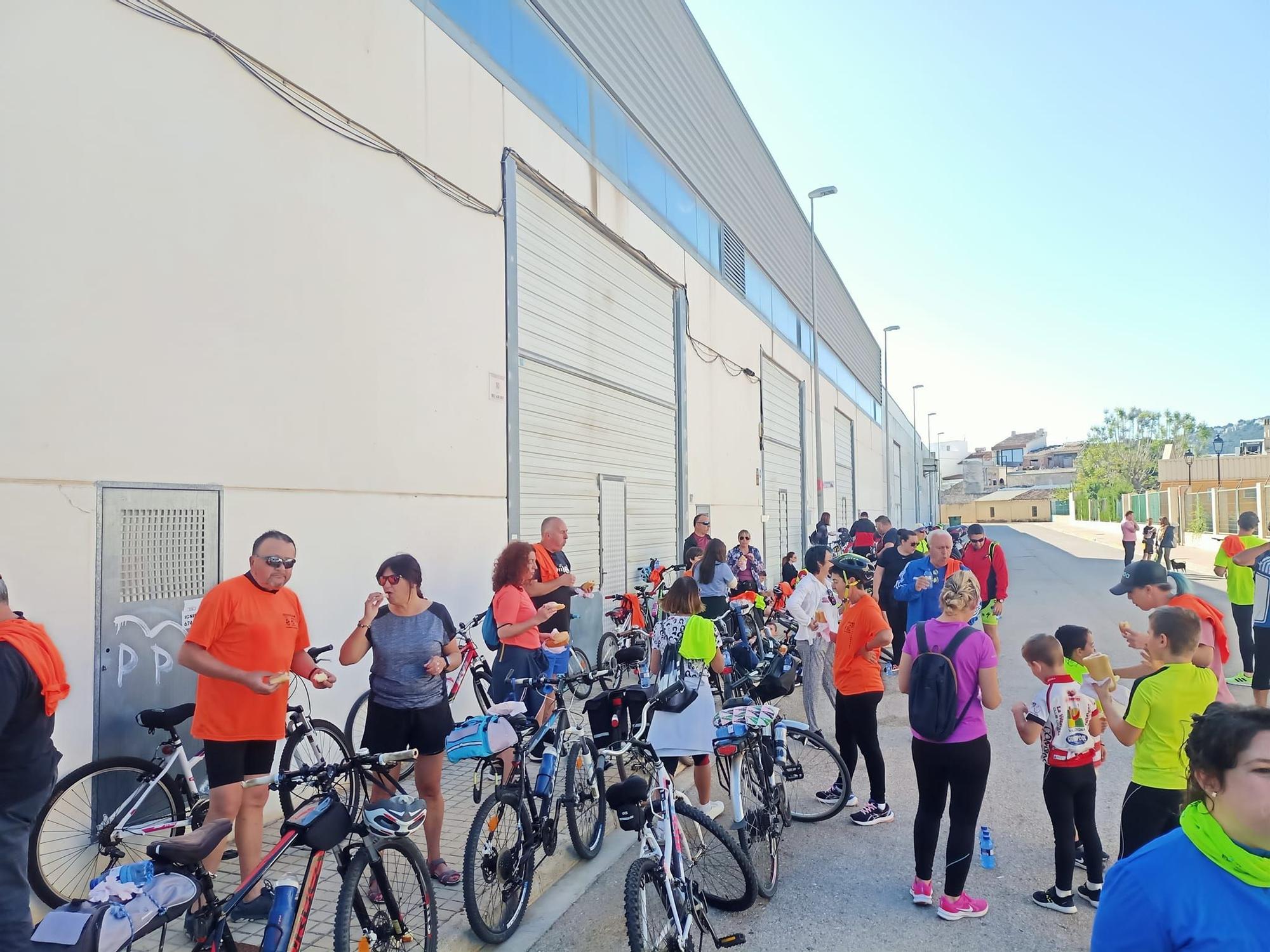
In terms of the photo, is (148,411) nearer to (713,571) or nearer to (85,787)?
(85,787)

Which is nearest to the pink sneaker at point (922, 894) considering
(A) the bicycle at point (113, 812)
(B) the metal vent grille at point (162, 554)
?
(A) the bicycle at point (113, 812)

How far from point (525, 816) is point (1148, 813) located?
289 centimetres

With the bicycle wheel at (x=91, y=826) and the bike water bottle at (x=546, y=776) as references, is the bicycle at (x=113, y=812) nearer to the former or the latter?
the bicycle wheel at (x=91, y=826)

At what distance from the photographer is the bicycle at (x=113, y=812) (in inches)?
160

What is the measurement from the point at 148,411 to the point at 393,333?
240 cm

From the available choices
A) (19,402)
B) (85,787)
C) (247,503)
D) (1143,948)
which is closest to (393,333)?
(247,503)

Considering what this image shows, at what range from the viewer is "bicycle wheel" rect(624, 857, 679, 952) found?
→ 133 inches

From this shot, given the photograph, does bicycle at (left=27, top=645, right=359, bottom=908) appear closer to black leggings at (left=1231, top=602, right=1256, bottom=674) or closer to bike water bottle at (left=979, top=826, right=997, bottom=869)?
bike water bottle at (left=979, top=826, right=997, bottom=869)

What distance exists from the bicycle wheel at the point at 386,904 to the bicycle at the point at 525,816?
1.03 feet

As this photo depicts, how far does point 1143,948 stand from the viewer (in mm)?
1637

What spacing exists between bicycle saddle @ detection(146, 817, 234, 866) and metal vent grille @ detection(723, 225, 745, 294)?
53.2 feet

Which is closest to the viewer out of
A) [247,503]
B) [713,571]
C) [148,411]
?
[148,411]

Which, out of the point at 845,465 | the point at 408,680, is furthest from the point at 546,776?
the point at 845,465

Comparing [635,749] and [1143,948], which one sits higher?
[1143,948]
